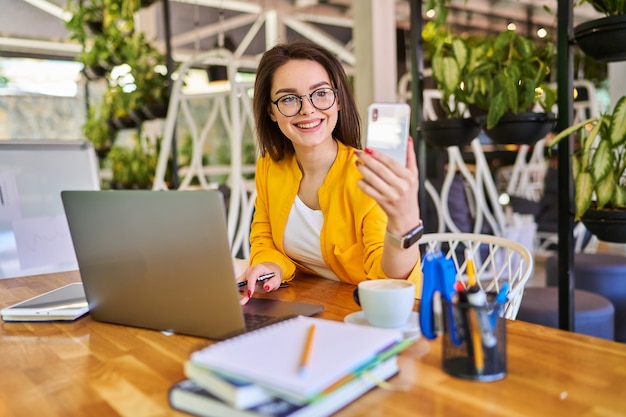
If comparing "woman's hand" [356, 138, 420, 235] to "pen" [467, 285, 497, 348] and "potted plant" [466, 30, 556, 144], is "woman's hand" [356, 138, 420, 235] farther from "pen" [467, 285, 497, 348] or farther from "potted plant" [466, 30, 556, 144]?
"potted plant" [466, 30, 556, 144]

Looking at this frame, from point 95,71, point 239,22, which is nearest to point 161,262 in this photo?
point 95,71

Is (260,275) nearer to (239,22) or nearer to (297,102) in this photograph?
(297,102)

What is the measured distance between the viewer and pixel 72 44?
6852 millimetres

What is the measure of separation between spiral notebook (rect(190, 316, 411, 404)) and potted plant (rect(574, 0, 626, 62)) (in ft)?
3.89

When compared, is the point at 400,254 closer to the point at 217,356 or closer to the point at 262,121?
the point at 217,356

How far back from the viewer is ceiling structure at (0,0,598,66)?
627 centimetres

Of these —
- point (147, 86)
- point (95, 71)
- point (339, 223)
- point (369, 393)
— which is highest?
point (95, 71)

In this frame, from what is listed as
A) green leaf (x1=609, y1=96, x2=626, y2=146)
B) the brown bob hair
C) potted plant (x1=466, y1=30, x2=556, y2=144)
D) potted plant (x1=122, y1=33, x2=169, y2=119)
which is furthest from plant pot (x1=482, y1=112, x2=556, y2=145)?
potted plant (x1=122, y1=33, x2=169, y2=119)

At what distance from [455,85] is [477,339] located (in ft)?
4.85

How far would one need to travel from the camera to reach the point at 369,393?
733mm

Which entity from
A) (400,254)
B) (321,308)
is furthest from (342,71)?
(321,308)

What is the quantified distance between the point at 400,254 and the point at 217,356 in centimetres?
60

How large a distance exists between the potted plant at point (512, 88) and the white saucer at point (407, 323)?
1082 millimetres

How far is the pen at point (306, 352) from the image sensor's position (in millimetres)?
646
